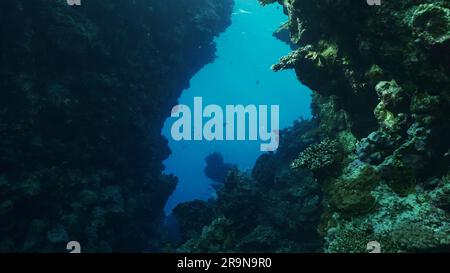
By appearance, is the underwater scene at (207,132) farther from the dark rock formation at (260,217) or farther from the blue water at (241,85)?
the blue water at (241,85)

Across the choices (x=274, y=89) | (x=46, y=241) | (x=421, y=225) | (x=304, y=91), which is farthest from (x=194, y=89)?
(x=421, y=225)

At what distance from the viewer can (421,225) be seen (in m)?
7.98

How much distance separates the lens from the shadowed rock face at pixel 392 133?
805 cm

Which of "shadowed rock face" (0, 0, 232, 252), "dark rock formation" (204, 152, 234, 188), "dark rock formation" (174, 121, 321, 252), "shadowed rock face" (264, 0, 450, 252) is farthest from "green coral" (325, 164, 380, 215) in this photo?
"dark rock formation" (204, 152, 234, 188)

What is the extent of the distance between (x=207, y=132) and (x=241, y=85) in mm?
80791

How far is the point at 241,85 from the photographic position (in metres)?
96.3

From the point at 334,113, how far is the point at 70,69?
10498 millimetres

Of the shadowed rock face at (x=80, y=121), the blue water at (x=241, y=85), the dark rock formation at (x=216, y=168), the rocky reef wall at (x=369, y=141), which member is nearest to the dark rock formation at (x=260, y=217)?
the rocky reef wall at (x=369, y=141)

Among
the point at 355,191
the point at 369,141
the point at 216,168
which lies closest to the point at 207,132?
the point at 369,141

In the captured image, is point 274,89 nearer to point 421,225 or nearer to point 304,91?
point 304,91

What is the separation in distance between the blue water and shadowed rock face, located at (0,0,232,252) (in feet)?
43.5

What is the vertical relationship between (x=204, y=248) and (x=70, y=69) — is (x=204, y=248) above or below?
below

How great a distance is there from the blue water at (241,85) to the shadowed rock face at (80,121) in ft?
43.5

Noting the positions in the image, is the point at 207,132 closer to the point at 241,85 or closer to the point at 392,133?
the point at 392,133
